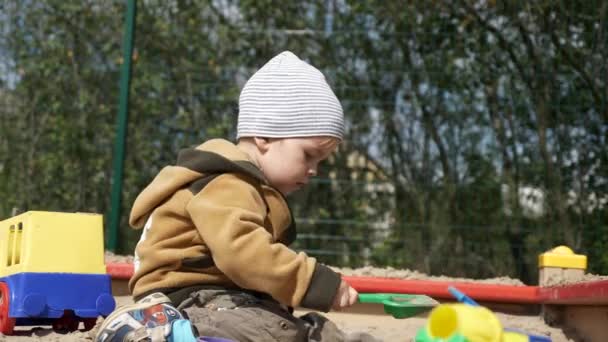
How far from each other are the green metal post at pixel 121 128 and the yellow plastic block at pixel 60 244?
2.22 m

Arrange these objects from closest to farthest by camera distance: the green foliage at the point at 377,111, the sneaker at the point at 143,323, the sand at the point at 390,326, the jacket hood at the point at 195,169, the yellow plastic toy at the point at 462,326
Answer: the yellow plastic toy at the point at 462,326
the sneaker at the point at 143,323
the jacket hood at the point at 195,169
the sand at the point at 390,326
the green foliage at the point at 377,111

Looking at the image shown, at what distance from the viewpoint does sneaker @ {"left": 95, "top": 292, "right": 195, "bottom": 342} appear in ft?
6.47

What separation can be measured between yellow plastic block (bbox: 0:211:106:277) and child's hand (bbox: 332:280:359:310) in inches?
36.7

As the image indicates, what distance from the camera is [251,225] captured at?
212 centimetres

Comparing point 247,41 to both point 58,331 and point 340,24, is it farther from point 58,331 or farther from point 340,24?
point 58,331

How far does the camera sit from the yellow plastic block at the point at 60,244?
2.78 m

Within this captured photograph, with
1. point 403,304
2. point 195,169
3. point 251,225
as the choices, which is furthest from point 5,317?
point 403,304

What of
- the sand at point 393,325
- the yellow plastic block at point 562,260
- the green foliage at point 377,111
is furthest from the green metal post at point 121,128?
the yellow plastic block at point 562,260

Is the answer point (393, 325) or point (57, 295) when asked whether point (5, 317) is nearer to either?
point (57, 295)

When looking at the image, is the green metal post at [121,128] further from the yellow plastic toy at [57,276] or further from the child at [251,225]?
the child at [251,225]

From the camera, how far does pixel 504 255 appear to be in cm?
505

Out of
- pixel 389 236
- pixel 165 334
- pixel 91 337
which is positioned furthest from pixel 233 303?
pixel 389 236

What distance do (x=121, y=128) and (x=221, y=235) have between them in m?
3.28

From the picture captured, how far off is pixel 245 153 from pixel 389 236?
9.70 feet
